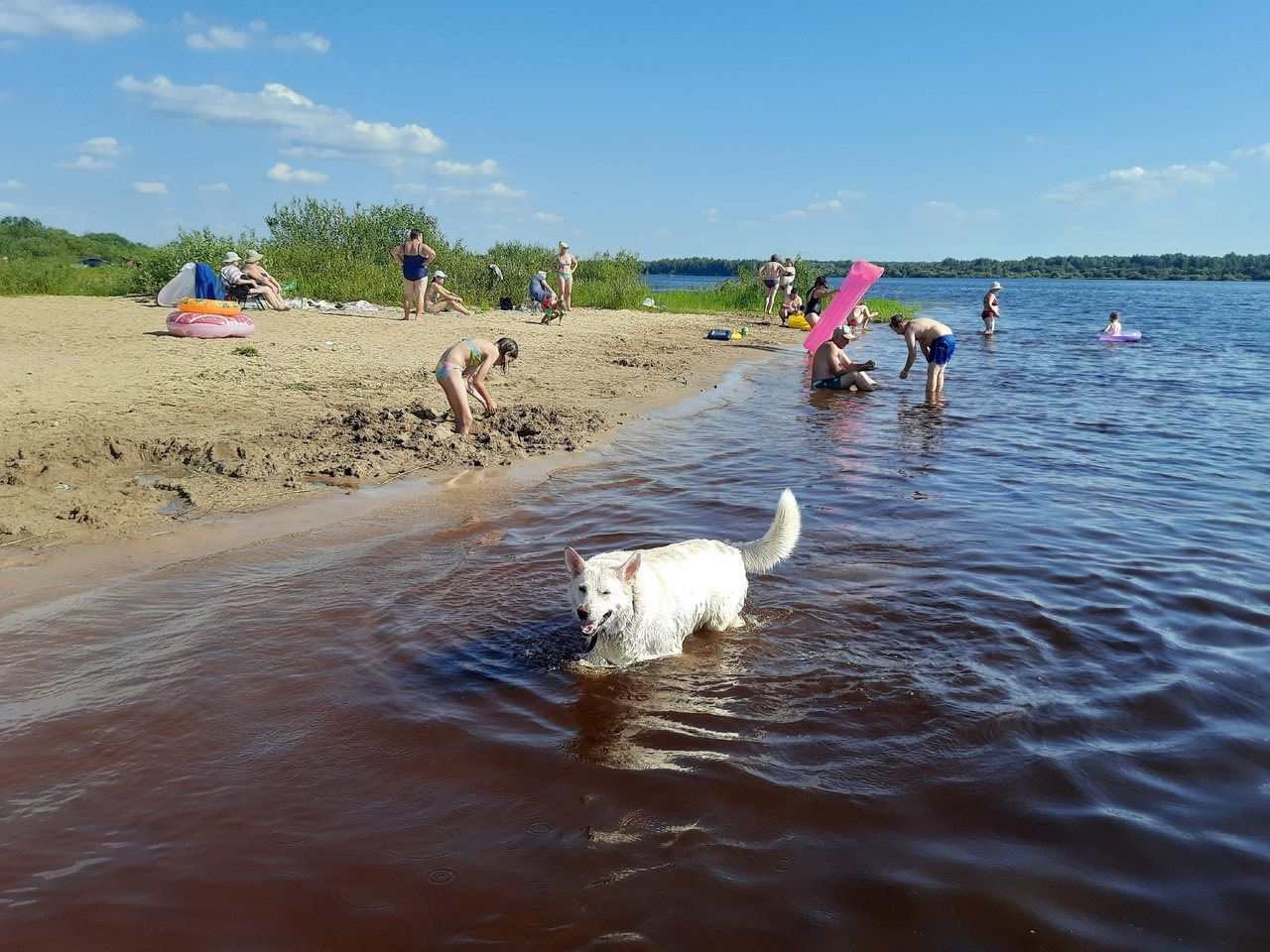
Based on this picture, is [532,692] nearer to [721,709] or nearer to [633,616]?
[633,616]

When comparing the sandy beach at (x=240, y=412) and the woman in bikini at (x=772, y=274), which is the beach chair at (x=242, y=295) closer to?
the sandy beach at (x=240, y=412)

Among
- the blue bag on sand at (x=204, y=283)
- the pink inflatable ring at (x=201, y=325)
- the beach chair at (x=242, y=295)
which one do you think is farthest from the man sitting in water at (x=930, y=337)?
the blue bag on sand at (x=204, y=283)

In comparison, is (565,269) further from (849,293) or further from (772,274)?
(772,274)

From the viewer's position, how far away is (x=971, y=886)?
3.64 meters

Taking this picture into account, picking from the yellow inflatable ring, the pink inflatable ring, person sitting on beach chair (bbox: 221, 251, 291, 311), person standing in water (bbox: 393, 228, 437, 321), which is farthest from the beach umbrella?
person sitting on beach chair (bbox: 221, 251, 291, 311)

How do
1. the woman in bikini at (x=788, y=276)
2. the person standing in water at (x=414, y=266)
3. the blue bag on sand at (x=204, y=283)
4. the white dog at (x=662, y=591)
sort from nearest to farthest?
the white dog at (x=662, y=591) → the blue bag on sand at (x=204, y=283) → the person standing in water at (x=414, y=266) → the woman in bikini at (x=788, y=276)

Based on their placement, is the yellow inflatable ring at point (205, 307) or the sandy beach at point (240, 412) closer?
the sandy beach at point (240, 412)

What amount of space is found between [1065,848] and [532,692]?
125 inches

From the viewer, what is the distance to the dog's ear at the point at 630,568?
534 cm

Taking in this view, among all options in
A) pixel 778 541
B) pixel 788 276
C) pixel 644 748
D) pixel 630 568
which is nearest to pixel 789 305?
pixel 788 276

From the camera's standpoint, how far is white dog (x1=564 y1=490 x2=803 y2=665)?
17.5 ft

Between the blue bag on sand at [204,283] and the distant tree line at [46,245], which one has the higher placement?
the distant tree line at [46,245]

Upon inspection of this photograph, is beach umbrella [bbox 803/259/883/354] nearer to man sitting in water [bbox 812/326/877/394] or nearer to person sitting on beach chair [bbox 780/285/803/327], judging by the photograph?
man sitting in water [bbox 812/326/877/394]

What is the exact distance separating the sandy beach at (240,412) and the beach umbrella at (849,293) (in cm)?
458
